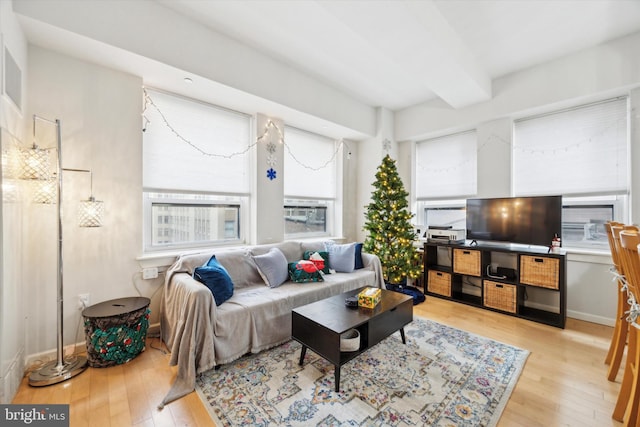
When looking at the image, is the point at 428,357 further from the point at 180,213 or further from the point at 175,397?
the point at 180,213

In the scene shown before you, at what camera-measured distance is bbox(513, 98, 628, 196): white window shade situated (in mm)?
2943

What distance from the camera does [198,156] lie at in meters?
3.12

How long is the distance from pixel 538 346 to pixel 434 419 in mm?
1591

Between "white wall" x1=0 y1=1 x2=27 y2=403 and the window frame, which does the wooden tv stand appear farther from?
"white wall" x1=0 y1=1 x2=27 y2=403

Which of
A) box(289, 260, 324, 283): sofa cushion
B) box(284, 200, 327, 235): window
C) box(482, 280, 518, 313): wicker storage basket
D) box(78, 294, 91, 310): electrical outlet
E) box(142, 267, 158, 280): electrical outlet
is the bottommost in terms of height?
box(482, 280, 518, 313): wicker storage basket

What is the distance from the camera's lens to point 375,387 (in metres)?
1.86

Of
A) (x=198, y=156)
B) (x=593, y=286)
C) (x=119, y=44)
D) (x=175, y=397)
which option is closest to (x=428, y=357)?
(x=175, y=397)

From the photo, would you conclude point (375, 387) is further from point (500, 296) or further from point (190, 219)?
point (190, 219)

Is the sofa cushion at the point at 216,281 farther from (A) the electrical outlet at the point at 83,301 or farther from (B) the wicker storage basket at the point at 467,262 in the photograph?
(B) the wicker storage basket at the point at 467,262

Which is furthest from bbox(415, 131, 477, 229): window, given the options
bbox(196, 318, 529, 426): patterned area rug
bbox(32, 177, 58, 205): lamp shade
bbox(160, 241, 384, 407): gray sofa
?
bbox(32, 177, 58, 205): lamp shade

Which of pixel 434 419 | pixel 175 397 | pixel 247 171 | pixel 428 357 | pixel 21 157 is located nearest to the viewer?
pixel 434 419

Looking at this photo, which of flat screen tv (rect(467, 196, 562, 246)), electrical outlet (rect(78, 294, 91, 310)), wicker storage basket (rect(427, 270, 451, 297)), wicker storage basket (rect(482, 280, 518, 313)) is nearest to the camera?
electrical outlet (rect(78, 294, 91, 310))

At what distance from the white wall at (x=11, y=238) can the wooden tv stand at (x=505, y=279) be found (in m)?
4.17

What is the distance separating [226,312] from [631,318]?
2369mm
